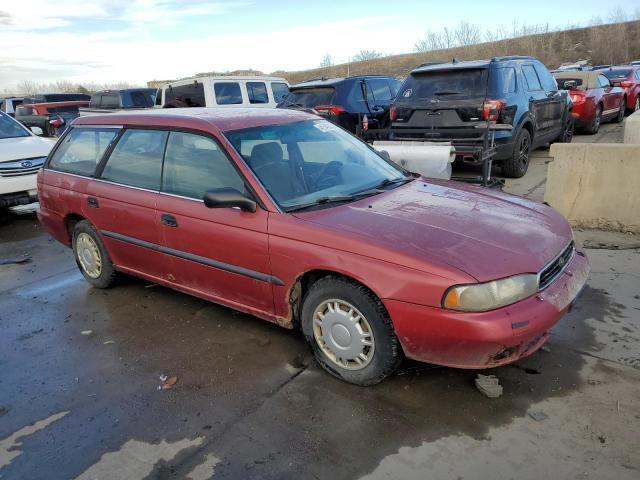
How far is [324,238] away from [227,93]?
9633mm

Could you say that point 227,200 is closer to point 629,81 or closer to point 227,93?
point 227,93

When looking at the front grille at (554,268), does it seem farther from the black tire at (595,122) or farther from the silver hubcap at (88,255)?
the black tire at (595,122)

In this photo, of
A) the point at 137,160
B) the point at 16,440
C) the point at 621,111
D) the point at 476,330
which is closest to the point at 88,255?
the point at 137,160

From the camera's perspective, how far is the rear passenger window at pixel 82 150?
466 centimetres

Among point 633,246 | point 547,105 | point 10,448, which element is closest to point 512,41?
point 547,105

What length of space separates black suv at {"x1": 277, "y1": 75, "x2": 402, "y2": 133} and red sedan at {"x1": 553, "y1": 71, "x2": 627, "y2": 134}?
3.75 meters

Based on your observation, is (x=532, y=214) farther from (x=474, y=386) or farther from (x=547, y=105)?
(x=547, y=105)

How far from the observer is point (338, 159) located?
4020mm

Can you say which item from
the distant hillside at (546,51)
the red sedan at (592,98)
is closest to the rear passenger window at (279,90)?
the red sedan at (592,98)

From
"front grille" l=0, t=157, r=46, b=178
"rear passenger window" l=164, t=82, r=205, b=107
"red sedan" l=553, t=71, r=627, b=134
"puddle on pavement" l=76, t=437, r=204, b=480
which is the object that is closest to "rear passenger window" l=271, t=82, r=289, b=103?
"rear passenger window" l=164, t=82, r=205, b=107

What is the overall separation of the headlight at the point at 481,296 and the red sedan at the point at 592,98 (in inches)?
358

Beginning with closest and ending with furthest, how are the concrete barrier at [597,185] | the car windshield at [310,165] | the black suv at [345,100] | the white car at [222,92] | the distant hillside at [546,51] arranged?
the car windshield at [310,165] → the concrete barrier at [597,185] → the black suv at [345,100] → the white car at [222,92] → the distant hillside at [546,51]

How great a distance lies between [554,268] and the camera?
3066 mm

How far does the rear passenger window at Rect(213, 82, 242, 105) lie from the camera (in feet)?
38.2
